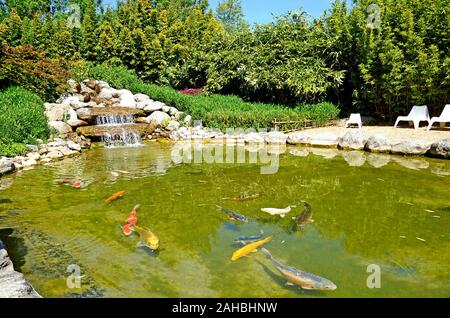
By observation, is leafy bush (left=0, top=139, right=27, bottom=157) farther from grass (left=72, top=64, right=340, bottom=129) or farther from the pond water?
grass (left=72, top=64, right=340, bottom=129)

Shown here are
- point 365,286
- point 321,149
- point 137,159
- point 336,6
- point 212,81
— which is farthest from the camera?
point 212,81

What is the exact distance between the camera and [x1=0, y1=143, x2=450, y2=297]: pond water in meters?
3.62

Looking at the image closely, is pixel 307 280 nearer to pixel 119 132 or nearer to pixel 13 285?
pixel 13 285

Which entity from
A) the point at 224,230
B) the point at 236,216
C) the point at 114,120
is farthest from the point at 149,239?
the point at 114,120

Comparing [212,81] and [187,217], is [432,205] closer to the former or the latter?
[187,217]

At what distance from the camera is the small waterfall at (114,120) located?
574 inches

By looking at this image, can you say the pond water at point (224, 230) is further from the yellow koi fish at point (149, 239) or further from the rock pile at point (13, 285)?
the rock pile at point (13, 285)

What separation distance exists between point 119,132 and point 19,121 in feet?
12.1

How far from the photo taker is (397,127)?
13836mm

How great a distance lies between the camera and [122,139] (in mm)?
13922

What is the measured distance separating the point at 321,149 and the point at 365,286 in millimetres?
8859

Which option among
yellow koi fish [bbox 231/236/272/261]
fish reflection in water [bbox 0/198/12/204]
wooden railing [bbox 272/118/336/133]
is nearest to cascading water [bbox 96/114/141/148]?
wooden railing [bbox 272/118/336/133]
